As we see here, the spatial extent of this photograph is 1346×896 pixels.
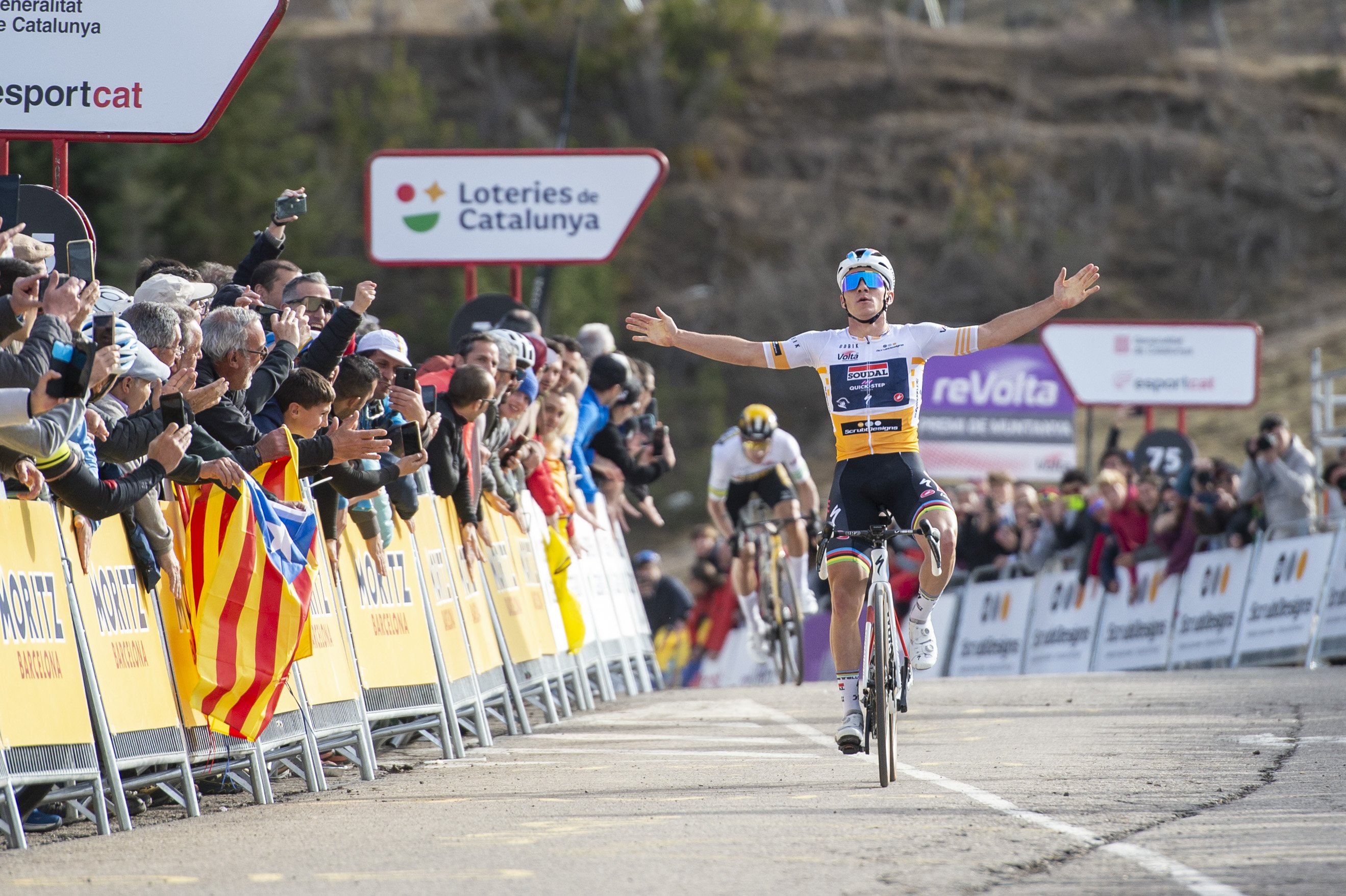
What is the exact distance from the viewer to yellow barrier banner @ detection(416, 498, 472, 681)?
11.6m

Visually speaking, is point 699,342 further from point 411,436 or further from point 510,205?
point 510,205

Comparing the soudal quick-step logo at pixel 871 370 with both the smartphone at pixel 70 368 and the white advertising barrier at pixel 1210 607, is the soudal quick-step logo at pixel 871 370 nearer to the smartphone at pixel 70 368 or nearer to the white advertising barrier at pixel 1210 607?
the smartphone at pixel 70 368

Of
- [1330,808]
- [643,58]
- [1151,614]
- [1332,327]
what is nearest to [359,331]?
[1330,808]

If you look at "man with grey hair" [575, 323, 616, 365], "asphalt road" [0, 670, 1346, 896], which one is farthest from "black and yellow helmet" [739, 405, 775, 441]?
"asphalt road" [0, 670, 1346, 896]

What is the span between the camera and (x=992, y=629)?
2503cm

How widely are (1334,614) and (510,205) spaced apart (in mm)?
8732

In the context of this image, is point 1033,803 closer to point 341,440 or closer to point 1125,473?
point 341,440

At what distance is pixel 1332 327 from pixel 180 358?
5549 centimetres

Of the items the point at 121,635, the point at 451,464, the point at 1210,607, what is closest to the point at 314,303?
the point at 451,464

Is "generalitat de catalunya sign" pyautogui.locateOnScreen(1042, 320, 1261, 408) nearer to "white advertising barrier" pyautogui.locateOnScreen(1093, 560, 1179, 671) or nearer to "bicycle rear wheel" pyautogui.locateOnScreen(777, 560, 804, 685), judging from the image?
"white advertising barrier" pyautogui.locateOnScreen(1093, 560, 1179, 671)

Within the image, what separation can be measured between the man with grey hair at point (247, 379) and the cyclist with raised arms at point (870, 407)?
5.27 feet

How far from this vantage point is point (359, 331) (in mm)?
12672

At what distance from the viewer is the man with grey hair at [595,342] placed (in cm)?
1755

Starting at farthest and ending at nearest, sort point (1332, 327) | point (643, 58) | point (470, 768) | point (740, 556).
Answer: point (643, 58) → point (1332, 327) → point (740, 556) → point (470, 768)
